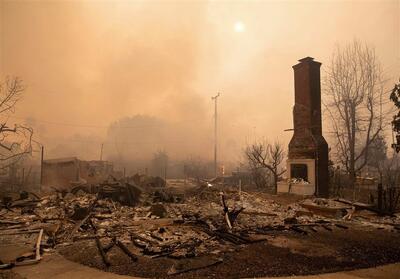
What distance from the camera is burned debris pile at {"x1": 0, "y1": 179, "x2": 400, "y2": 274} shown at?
752 centimetres

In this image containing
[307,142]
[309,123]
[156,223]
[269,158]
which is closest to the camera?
[156,223]

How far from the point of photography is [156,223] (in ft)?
35.7

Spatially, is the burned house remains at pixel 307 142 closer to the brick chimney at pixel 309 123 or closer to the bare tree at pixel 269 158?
the brick chimney at pixel 309 123

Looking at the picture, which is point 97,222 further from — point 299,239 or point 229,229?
point 299,239

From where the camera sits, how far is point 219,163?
67.8 meters

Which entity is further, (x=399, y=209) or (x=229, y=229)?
(x=399, y=209)

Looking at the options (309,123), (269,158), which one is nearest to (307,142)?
(309,123)

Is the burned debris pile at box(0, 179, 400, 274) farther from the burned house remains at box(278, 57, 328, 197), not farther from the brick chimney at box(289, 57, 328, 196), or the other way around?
the brick chimney at box(289, 57, 328, 196)

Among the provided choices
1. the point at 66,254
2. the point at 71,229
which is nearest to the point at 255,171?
the point at 71,229

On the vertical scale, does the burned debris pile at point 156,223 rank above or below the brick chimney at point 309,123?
below

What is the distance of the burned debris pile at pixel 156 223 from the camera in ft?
24.7

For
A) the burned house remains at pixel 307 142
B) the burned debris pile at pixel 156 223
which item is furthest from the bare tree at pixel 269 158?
the burned debris pile at pixel 156 223

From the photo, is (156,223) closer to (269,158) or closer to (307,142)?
(307,142)

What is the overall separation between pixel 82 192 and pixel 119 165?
44.8 metres
